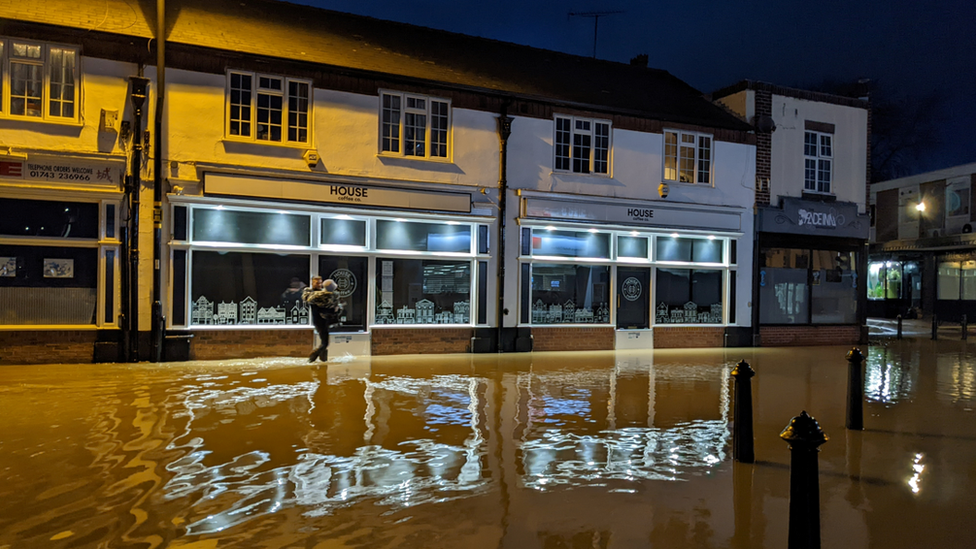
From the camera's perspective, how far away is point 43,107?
1220 cm

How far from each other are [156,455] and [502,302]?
10142mm

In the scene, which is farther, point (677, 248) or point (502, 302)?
point (677, 248)

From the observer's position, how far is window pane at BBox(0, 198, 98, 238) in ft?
39.9

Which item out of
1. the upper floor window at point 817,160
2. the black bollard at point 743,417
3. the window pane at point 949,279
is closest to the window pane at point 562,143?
the upper floor window at point 817,160

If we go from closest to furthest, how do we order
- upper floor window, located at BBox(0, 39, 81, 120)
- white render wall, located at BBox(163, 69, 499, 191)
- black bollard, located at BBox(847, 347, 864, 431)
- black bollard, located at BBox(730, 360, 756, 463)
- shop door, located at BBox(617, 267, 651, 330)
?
1. black bollard, located at BBox(730, 360, 756, 463)
2. black bollard, located at BBox(847, 347, 864, 431)
3. upper floor window, located at BBox(0, 39, 81, 120)
4. white render wall, located at BBox(163, 69, 499, 191)
5. shop door, located at BBox(617, 267, 651, 330)

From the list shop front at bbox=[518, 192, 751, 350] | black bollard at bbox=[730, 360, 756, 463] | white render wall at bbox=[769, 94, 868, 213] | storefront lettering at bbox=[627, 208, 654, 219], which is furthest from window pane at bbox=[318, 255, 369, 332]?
white render wall at bbox=[769, 94, 868, 213]

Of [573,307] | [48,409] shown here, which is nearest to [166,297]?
[48,409]

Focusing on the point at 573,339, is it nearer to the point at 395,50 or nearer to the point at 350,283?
the point at 350,283

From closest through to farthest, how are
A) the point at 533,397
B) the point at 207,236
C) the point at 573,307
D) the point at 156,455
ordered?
the point at 156,455, the point at 533,397, the point at 207,236, the point at 573,307

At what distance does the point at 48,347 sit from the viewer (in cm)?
1227

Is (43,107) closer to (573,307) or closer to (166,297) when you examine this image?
(166,297)

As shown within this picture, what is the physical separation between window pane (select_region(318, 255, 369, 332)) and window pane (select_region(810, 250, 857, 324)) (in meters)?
13.2

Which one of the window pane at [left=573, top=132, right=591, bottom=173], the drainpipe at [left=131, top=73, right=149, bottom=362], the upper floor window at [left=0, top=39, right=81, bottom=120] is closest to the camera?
the upper floor window at [left=0, top=39, right=81, bottom=120]

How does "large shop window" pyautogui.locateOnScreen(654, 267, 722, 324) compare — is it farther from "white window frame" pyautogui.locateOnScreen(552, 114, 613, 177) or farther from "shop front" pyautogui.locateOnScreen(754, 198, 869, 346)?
"white window frame" pyautogui.locateOnScreen(552, 114, 613, 177)
